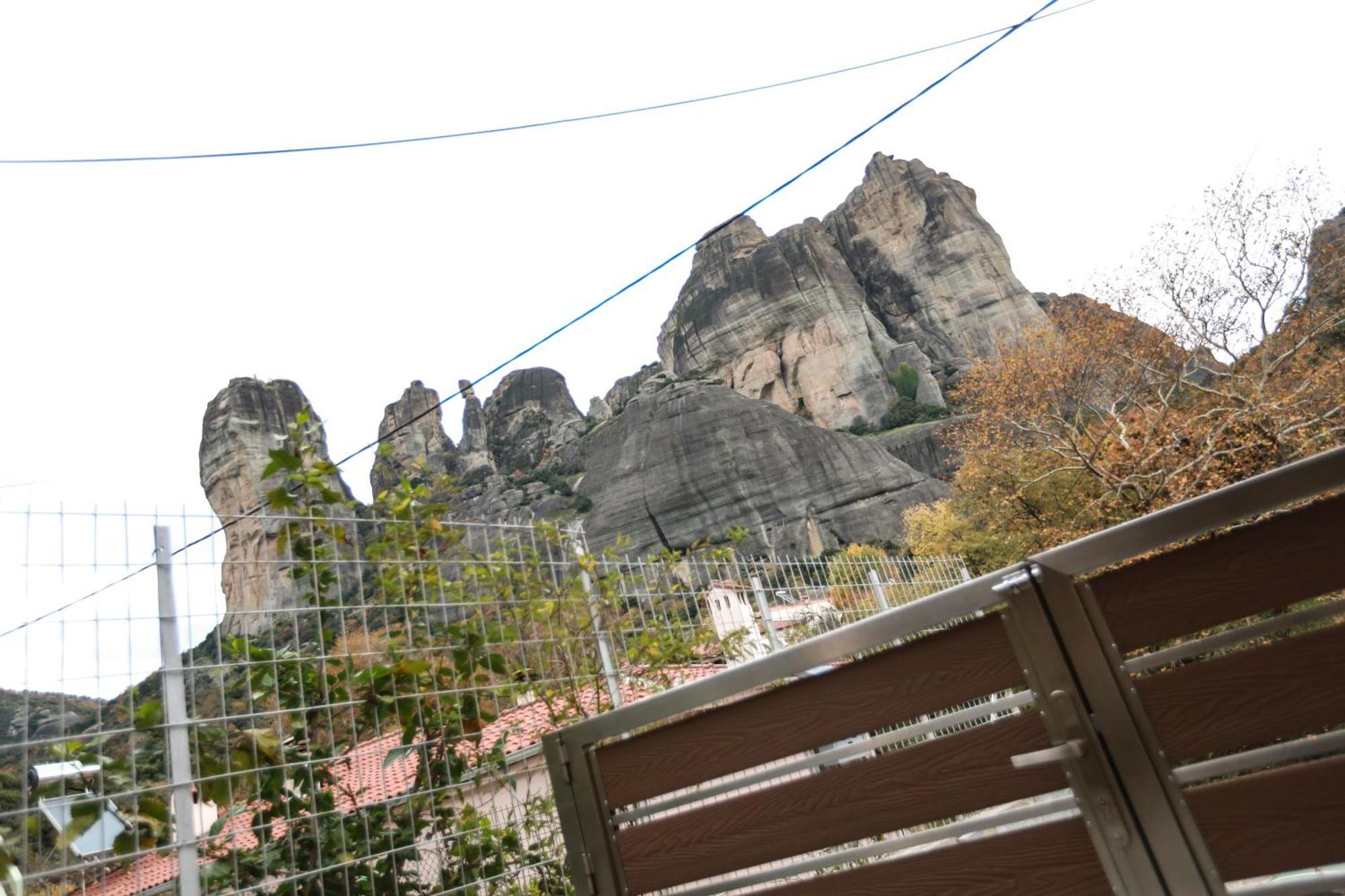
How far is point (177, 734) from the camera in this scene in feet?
5.85

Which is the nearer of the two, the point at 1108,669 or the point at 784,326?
the point at 1108,669

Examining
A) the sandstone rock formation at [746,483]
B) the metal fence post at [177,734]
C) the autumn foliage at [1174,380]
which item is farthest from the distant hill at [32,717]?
the sandstone rock formation at [746,483]

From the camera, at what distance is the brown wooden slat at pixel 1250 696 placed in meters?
0.98

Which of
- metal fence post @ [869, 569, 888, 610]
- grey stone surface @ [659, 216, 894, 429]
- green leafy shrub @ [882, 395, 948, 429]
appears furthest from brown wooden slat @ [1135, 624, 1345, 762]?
grey stone surface @ [659, 216, 894, 429]

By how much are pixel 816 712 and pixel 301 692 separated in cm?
144

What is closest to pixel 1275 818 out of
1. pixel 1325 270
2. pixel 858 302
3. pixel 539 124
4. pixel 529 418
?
pixel 539 124

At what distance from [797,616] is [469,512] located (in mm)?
33555

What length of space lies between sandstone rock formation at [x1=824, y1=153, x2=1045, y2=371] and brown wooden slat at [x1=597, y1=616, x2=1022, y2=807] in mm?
39331

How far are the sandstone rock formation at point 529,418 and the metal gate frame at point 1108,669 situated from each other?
40.1m

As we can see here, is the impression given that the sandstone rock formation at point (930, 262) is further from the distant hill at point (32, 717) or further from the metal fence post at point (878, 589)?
the distant hill at point (32, 717)

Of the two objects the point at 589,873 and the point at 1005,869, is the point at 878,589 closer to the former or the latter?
the point at 589,873

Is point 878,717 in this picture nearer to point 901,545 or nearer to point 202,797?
point 202,797

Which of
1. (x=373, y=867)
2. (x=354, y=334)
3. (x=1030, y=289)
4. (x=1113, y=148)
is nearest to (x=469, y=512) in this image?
(x=354, y=334)

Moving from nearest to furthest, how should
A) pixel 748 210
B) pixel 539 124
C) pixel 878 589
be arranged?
pixel 878 589
pixel 748 210
pixel 539 124
